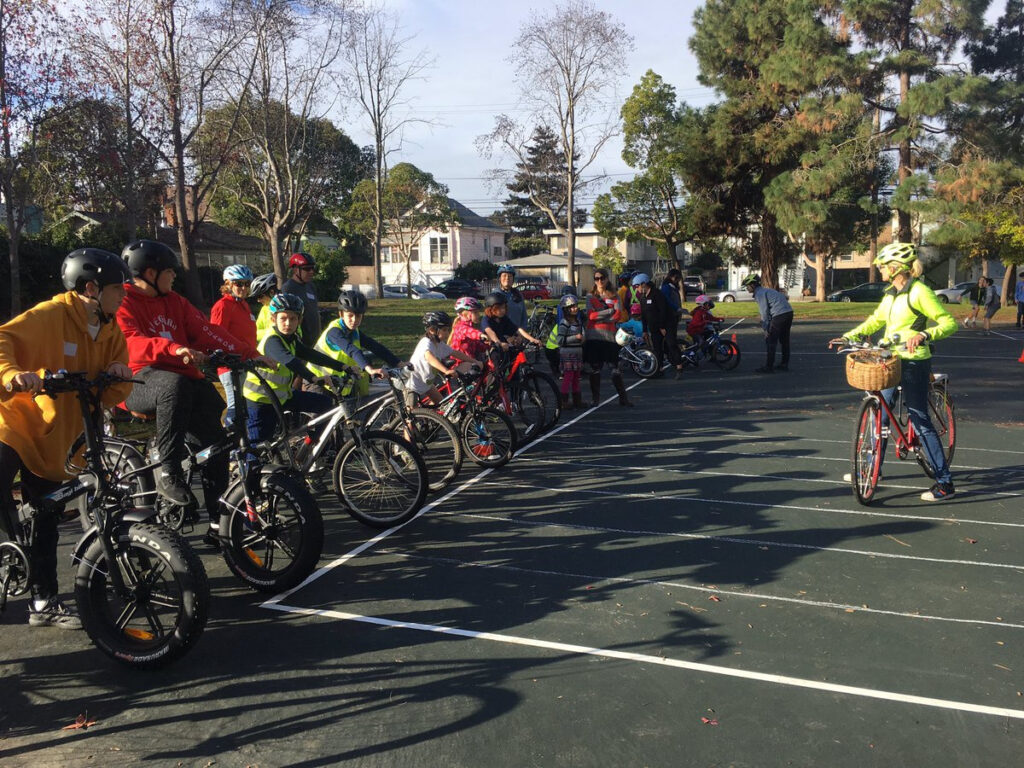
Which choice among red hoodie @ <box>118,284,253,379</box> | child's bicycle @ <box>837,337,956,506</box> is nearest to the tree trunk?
child's bicycle @ <box>837,337,956,506</box>

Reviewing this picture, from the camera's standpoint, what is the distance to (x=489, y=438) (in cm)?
807

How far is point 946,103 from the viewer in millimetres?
28234

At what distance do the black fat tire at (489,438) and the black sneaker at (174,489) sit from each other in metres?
3.50

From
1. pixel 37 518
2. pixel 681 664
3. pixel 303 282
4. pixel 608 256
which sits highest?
pixel 608 256

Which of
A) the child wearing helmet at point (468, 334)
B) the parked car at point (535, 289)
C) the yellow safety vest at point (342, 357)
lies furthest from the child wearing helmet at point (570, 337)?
the parked car at point (535, 289)

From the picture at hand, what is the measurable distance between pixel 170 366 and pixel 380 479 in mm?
1730

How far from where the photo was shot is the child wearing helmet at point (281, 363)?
640cm

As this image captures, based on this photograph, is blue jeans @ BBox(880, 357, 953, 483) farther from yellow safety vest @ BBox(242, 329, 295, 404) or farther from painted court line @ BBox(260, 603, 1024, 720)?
yellow safety vest @ BBox(242, 329, 295, 404)

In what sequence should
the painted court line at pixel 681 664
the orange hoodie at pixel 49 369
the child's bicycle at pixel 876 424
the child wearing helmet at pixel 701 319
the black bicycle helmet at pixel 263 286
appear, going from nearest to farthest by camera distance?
1. the painted court line at pixel 681 664
2. the orange hoodie at pixel 49 369
3. the child's bicycle at pixel 876 424
4. the black bicycle helmet at pixel 263 286
5. the child wearing helmet at pixel 701 319

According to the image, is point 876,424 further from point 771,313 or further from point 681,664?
point 771,313

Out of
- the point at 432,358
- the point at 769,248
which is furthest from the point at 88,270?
the point at 769,248

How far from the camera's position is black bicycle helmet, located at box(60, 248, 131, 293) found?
167 inches

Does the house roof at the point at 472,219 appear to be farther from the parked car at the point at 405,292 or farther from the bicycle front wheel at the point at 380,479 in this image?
the bicycle front wheel at the point at 380,479

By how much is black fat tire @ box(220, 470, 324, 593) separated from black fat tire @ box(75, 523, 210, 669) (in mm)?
795
